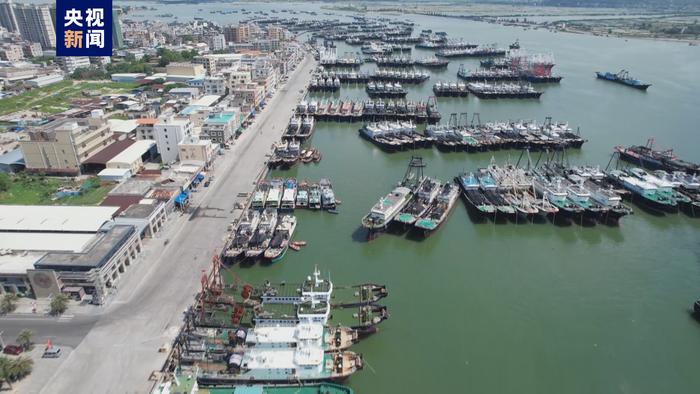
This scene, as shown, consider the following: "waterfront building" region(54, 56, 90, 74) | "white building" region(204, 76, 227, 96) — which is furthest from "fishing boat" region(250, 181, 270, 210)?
"waterfront building" region(54, 56, 90, 74)

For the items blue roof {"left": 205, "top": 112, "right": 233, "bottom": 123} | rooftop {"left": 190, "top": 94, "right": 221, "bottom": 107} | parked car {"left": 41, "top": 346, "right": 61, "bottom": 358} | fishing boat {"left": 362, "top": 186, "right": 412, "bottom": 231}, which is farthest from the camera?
rooftop {"left": 190, "top": 94, "right": 221, "bottom": 107}

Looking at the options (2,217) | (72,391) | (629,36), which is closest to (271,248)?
(72,391)

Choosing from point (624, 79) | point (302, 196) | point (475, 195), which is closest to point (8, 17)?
point (302, 196)

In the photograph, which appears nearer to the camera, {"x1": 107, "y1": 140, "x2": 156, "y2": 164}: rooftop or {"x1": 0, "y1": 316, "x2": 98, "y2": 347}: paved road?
{"x1": 0, "y1": 316, "x2": 98, "y2": 347}: paved road

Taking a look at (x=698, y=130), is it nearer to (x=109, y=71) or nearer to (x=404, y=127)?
(x=404, y=127)

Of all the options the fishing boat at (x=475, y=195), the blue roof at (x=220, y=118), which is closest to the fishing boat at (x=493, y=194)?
the fishing boat at (x=475, y=195)

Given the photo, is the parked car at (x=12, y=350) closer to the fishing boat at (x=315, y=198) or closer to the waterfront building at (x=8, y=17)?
the fishing boat at (x=315, y=198)

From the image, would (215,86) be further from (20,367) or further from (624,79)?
(624,79)

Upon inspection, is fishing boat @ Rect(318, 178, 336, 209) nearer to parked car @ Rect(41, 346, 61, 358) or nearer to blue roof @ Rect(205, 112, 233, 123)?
blue roof @ Rect(205, 112, 233, 123)
